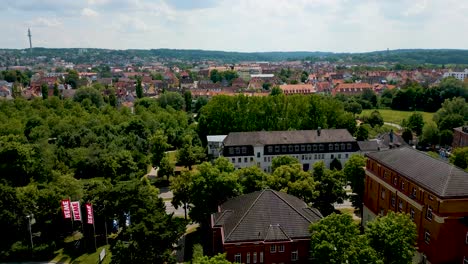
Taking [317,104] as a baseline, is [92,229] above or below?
below

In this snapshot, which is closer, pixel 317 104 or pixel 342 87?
pixel 317 104

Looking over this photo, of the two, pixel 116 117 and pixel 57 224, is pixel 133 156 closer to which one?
pixel 57 224

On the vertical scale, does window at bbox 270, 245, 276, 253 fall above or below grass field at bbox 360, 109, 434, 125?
above

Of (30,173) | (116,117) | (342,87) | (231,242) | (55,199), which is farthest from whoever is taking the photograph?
(342,87)

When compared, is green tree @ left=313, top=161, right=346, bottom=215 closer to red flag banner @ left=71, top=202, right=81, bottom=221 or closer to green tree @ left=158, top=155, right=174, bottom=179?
red flag banner @ left=71, top=202, right=81, bottom=221

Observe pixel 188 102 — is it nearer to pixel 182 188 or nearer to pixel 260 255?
pixel 182 188

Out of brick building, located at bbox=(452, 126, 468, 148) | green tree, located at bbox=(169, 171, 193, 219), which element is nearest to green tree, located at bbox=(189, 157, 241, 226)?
green tree, located at bbox=(169, 171, 193, 219)

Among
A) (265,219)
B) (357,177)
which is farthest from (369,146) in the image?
(265,219)

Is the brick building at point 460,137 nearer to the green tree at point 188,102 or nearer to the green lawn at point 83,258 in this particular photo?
the green lawn at point 83,258

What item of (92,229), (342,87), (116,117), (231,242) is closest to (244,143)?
(92,229)
